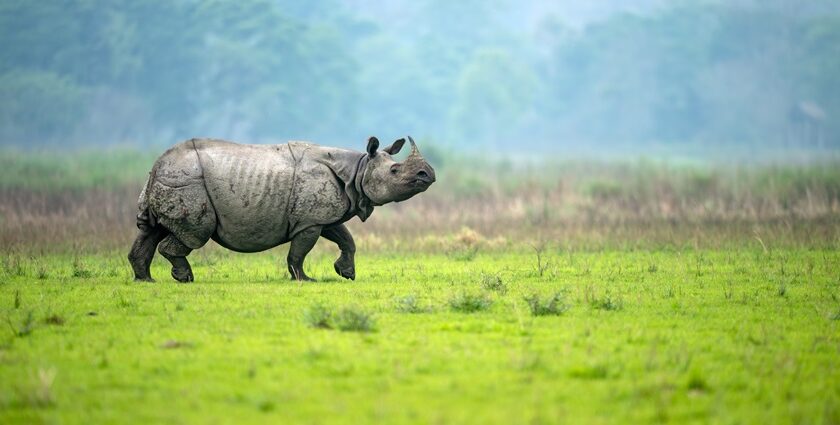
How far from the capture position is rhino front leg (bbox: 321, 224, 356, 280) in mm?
16828

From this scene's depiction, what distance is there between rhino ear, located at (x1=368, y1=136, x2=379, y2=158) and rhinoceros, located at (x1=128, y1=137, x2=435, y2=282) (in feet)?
0.04

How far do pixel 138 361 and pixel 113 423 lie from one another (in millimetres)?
1902

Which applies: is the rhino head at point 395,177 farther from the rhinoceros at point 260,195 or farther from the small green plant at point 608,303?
the small green plant at point 608,303

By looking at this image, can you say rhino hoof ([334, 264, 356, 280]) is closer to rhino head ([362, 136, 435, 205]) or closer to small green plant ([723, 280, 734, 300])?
rhino head ([362, 136, 435, 205])

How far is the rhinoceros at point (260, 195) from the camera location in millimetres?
15875

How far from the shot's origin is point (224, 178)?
16.1 m

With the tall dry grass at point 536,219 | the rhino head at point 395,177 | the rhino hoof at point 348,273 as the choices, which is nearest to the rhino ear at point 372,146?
the rhino head at point 395,177

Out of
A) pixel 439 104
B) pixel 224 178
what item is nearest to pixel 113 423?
→ pixel 224 178

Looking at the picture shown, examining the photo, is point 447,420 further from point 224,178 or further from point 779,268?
point 779,268

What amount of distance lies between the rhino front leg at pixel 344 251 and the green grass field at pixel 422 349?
0.34 m

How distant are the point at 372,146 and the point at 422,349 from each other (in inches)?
251

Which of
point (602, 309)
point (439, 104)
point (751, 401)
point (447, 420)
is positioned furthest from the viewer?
point (439, 104)

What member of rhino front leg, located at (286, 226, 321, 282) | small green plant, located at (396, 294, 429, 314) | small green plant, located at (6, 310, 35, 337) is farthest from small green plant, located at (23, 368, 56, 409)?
rhino front leg, located at (286, 226, 321, 282)

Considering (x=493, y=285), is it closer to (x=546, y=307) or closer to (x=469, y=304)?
(x=469, y=304)
